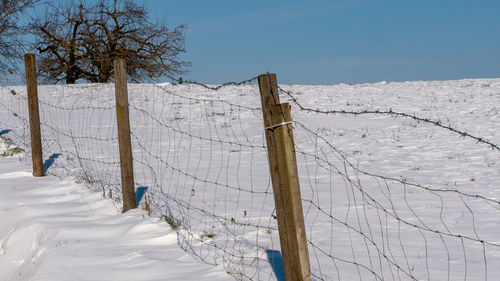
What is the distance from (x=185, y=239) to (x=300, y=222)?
75.7 inches

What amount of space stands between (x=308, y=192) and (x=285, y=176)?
189 inches

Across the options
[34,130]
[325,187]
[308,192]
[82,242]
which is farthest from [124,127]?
[325,187]

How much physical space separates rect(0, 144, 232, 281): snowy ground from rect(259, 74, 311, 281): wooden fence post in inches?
34.2

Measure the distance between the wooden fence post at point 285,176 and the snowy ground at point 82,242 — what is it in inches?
34.2

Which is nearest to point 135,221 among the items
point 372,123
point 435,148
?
point 435,148

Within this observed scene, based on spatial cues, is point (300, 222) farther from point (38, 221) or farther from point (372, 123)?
point (372, 123)

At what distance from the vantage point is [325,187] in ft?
26.5

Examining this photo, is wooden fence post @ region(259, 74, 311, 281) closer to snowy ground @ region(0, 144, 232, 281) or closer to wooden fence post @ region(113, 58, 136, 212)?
snowy ground @ region(0, 144, 232, 281)

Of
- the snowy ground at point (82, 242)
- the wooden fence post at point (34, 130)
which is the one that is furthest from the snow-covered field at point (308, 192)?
the wooden fence post at point (34, 130)

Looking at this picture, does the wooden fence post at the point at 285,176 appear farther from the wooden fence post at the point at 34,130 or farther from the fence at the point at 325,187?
the wooden fence post at the point at 34,130

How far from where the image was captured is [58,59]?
2412 cm

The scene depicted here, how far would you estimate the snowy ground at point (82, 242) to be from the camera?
3.94 metres

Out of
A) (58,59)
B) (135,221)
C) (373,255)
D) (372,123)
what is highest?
(58,59)

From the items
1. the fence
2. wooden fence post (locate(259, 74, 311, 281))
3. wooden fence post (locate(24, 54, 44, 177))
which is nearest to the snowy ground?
the fence
